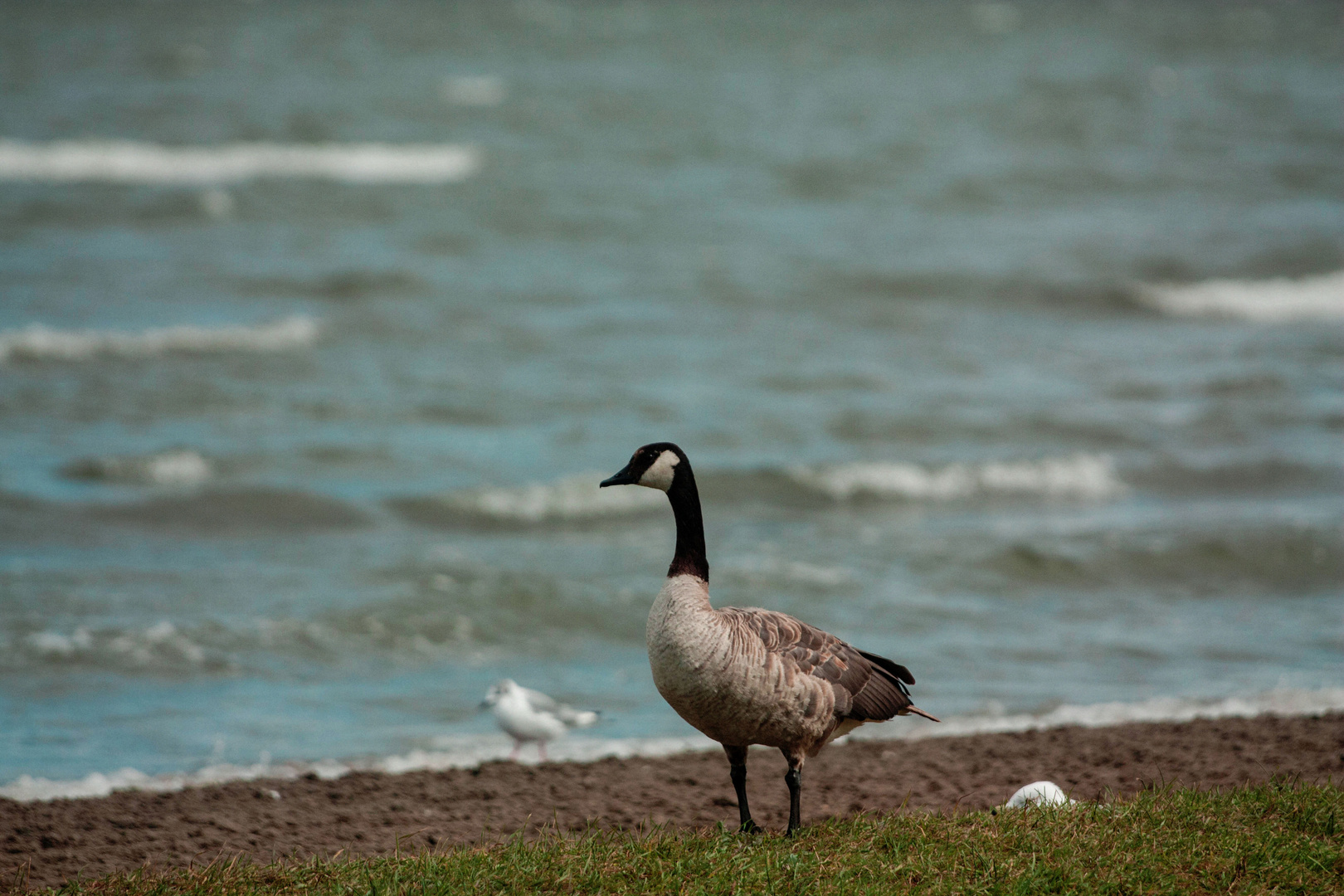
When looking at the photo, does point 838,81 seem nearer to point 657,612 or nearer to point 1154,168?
point 1154,168

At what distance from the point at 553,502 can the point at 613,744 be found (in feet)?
17.1

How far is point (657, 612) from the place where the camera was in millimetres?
5129

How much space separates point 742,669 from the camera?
5.04 m

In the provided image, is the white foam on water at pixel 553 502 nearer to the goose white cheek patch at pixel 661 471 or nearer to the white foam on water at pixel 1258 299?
the goose white cheek patch at pixel 661 471

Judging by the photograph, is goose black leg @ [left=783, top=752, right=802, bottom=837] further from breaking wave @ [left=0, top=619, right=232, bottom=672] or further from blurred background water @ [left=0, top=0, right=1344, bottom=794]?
breaking wave @ [left=0, top=619, right=232, bottom=672]

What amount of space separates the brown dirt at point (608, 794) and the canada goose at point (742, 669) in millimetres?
793

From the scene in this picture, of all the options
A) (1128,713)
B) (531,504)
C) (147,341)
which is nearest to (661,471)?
(1128,713)

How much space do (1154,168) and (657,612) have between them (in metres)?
30.8

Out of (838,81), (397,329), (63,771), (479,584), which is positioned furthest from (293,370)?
(838,81)

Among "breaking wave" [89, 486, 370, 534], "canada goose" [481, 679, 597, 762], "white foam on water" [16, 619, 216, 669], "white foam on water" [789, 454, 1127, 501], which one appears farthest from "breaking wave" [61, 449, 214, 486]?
"canada goose" [481, 679, 597, 762]

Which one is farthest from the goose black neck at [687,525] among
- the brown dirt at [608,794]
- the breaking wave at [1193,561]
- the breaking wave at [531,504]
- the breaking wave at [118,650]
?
the breaking wave at [531,504]

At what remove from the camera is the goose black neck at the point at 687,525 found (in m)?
5.34

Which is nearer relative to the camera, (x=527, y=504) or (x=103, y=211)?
(x=527, y=504)

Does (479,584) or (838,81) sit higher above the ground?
(838,81)
